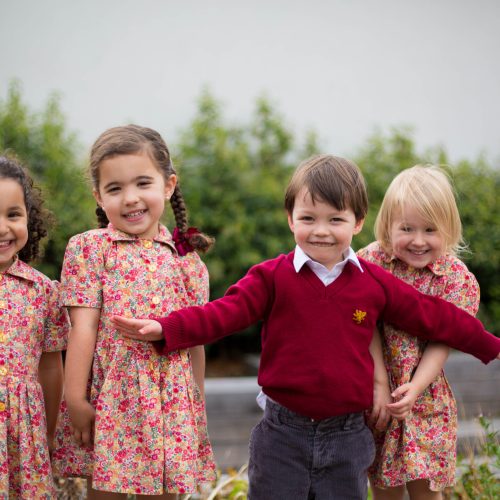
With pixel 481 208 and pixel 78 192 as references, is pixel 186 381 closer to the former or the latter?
pixel 78 192

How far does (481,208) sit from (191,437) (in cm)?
421

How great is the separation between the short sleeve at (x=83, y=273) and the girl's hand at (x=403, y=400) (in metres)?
1.08

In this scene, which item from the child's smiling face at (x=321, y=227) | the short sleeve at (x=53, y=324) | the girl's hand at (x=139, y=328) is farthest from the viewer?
the short sleeve at (x=53, y=324)

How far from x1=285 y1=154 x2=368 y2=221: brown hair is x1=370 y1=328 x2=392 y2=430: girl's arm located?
48 cm

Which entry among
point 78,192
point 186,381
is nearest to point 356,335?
point 186,381

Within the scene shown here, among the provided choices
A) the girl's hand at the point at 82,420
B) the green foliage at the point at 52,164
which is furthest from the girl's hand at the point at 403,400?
the green foliage at the point at 52,164

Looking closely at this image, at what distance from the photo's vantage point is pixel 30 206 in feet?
8.52

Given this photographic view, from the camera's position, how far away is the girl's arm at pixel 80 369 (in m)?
2.41

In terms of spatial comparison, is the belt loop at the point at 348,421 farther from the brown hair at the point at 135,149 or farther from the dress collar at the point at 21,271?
the dress collar at the point at 21,271

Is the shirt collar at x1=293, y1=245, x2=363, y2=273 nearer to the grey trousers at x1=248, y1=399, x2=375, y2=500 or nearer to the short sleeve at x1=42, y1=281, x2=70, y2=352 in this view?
the grey trousers at x1=248, y1=399, x2=375, y2=500

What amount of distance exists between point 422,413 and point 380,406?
0.19 meters

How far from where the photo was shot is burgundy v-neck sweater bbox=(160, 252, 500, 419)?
94.7 inches

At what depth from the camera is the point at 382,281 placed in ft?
8.34

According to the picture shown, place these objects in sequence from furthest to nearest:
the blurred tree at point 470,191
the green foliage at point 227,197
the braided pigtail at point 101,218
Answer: the blurred tree at point 470,191 < the green foliage at point 227,197 < the braided pigtail at point 101,218
